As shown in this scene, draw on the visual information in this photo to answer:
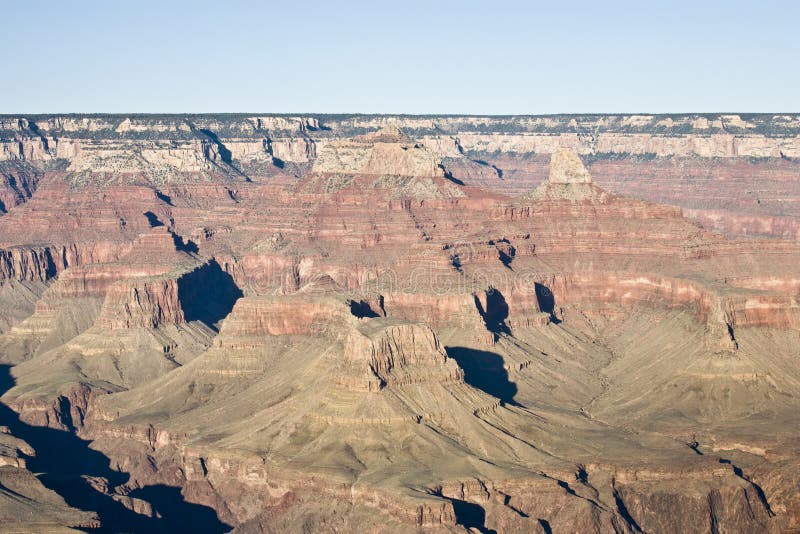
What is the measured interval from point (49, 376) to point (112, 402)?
17.4m

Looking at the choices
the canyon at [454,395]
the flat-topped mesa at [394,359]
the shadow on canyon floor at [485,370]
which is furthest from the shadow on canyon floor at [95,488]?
the shadow on canyon floor at [485,370]

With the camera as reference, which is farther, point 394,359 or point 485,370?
point 485,370

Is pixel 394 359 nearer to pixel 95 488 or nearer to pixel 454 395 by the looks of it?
pixel 454 395

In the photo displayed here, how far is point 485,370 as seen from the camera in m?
154

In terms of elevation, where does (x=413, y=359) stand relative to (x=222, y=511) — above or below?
above

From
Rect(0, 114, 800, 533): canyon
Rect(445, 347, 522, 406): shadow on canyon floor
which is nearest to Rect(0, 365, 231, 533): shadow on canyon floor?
Rect(0, 114, 800, 533): canyon

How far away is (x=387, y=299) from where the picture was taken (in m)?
164

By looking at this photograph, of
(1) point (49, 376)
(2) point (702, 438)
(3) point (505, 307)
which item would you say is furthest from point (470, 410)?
(1) point (49, 376)

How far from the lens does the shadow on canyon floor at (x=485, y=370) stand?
148125 mm

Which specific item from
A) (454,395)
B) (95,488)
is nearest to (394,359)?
(454,395)

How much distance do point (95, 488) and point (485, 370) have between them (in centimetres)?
4066

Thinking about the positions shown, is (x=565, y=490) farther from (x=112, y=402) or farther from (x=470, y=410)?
(x=112, y=402)

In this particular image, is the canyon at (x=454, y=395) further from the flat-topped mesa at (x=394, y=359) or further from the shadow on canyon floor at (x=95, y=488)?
the shadow on canyon floor at (x=95, y=488)

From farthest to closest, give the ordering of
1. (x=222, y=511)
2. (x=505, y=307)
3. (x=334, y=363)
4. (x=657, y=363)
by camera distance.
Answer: (x=505, y=307)
(x=657, y=363)
(x=334, y=363)
(x=222, y=511)
